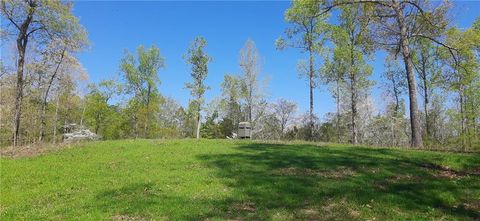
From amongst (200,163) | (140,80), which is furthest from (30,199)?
(140,80)

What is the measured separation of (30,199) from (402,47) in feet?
69.1

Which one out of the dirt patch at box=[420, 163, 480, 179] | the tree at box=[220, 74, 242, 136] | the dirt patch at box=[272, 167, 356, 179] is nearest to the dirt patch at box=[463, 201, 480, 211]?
the dirt patch at box=[420, 163, 480, 179]

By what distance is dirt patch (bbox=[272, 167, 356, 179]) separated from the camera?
1434 centimetres

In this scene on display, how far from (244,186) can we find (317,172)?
3237 millimetres

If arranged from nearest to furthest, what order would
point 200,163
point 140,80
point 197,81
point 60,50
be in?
point 200,163
point 60,50
point 197,81
point 140,80

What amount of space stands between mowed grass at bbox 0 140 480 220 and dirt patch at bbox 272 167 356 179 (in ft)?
0.12

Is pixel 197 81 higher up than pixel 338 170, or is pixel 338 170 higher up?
pixel 197 81

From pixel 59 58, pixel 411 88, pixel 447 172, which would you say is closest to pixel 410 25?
pixel 411 88

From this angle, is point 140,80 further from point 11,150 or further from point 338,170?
point 338,170

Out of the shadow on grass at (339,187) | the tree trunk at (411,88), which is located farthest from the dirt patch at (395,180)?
the tree trunk at (411,88)

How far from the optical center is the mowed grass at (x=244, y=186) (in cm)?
1045

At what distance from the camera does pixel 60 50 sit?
3888cm

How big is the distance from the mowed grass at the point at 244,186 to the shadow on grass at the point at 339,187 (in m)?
0.03

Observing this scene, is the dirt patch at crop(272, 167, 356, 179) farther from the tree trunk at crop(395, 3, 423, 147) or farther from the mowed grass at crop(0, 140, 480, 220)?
the tree trunk at crop(395, 3, 423, 147)
